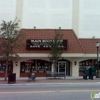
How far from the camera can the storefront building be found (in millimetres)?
26188

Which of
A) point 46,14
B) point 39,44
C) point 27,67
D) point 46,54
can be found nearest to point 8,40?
point 39,44

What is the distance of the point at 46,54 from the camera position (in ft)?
85.2

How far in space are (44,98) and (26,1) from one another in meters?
22.3

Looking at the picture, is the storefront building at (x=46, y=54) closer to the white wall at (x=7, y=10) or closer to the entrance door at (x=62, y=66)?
the entrance door at (x=62, y=66)

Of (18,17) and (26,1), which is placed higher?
(26,1)

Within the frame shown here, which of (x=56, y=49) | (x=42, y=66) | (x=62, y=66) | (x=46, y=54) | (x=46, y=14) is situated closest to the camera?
(x=56, y=49)

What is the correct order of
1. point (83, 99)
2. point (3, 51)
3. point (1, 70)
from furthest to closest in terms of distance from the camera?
1. point (1, 70)
2. point (3, 51)
3. point (83, 99)

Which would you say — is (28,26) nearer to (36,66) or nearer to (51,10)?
(51,10)

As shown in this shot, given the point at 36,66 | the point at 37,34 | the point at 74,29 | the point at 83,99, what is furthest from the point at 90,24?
the point at 83,99

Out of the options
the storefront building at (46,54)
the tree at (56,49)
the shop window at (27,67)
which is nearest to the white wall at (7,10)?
the storefront building at (46,54)

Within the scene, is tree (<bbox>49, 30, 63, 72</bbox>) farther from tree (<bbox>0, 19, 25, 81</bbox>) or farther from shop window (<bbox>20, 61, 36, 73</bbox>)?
shop window (<bbox>20, 61, 36, 73</bbox>)

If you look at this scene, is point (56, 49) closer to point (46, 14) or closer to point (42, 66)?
point (42, 66)

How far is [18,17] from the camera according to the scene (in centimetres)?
2912

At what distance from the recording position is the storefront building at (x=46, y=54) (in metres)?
26.2
